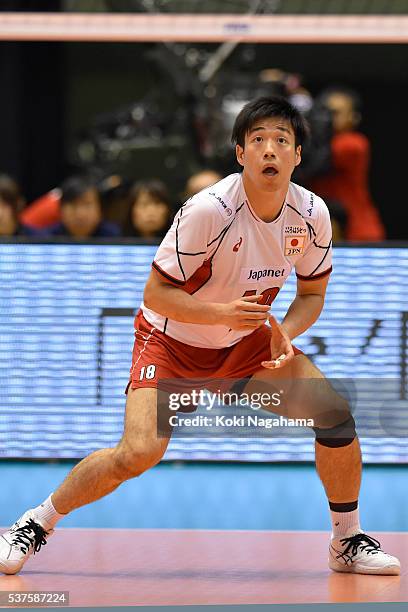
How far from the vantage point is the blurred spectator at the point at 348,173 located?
10.5m

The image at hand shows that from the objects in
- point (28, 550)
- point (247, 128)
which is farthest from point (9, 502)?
point (247, 128)

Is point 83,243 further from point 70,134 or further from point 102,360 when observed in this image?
point 70,134

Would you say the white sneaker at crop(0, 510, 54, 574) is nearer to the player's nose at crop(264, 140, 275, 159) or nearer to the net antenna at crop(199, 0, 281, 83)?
the player's nose at crop(264, 140, 275, 159)

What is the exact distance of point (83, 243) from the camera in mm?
8211

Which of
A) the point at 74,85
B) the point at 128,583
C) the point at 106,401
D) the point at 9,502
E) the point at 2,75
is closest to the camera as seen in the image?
the point at 128,583

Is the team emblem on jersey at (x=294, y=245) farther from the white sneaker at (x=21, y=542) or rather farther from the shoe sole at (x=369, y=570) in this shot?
the white sneaker at (x=21, y=542)

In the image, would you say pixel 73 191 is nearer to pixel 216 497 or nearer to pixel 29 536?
pixel 216 497

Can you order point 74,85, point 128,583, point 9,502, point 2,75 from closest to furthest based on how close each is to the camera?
point 128,583
point 9,502
point 2,75
point 74,85

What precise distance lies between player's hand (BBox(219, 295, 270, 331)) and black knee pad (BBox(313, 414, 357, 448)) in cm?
62

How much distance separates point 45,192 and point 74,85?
1.41m

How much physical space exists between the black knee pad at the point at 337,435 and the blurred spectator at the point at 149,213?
4.12 metres

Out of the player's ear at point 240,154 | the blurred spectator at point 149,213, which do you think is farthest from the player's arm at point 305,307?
the blurred spectator at point 149,213

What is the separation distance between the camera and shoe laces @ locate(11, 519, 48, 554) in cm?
526

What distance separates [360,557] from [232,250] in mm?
1405
